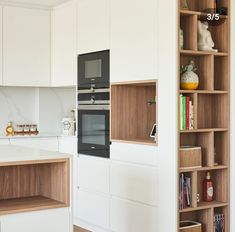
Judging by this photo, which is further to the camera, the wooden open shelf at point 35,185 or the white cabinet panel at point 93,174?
the white cabinet panel at point 93,174

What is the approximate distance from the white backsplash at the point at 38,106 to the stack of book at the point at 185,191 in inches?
100

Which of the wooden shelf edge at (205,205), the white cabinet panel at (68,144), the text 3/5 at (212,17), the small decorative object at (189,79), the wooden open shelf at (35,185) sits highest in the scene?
the text 3/5 at (212,17)

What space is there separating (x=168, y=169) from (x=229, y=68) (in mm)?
1061

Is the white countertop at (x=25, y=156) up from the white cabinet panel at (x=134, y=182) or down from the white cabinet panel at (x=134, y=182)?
up

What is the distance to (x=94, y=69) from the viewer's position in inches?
199

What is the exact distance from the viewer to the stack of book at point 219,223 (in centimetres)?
426

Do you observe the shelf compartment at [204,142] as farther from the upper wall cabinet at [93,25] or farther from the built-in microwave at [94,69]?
the upper wall cabinet at [93,25]

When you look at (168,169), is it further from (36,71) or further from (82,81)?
(36,71)

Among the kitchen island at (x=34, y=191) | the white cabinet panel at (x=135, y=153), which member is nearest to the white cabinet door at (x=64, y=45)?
the white cabinet panel at (x=135, y=153)

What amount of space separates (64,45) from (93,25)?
2.31ft

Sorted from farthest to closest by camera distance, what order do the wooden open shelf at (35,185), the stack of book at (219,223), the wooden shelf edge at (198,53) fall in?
1. the stack of book at (219,223)
2. the wooden shelf edge at (198,53)
3. the wooden open shelf at (35,185)

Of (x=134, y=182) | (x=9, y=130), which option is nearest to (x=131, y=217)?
(x=134, y=182)

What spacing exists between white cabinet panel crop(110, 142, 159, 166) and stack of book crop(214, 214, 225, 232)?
744 millimetres

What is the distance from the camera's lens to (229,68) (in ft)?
14.0
